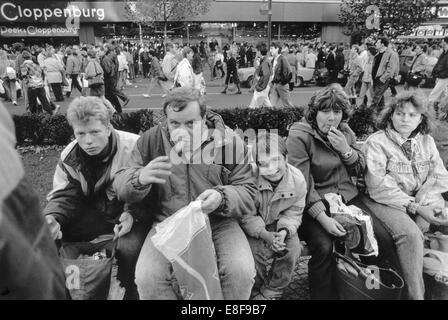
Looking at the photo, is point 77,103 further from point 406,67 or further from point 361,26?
point 361,26

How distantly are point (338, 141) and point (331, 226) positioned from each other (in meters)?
0.62

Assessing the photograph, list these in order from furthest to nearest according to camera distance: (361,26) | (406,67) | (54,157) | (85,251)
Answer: (361,26), (406,67), (54,157), (85,251)

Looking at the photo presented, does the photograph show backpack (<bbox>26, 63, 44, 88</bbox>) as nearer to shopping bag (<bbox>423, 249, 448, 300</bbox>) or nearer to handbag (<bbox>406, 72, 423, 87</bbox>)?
shopping bag (<bbox>423, 249, 448, 300</bbox>)

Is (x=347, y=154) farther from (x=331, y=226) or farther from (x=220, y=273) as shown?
(x=220, y=273)

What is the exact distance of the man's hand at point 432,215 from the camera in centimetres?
247

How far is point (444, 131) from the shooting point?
3070 mm

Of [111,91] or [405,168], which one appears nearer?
[405,168]

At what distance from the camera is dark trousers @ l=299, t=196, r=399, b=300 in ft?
7.95

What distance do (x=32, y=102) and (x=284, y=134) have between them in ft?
22.7

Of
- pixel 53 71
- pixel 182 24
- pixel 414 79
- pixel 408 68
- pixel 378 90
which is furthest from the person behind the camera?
pixel 182 24

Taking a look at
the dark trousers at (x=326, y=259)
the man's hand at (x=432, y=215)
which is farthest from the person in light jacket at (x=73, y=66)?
the man's hand at (x=432, y=215)

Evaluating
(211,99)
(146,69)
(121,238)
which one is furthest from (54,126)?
(146,69)

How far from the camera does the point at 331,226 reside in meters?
2.44

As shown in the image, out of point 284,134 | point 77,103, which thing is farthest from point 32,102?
point 77,103
